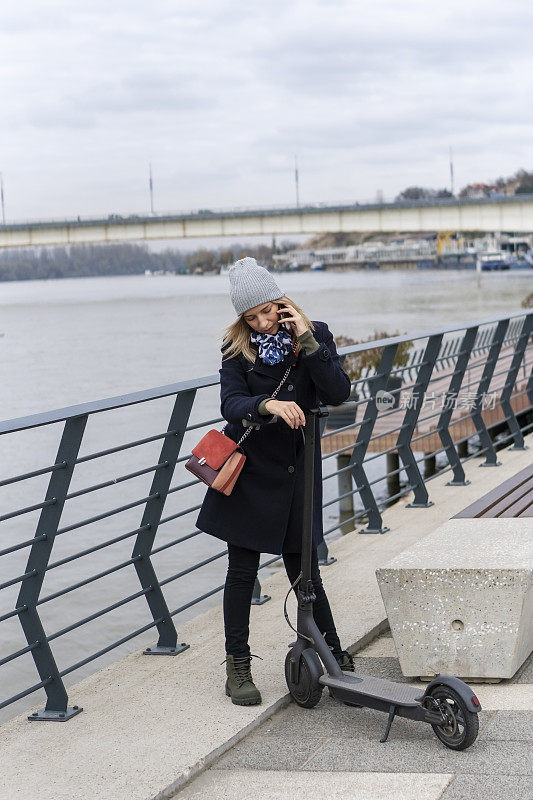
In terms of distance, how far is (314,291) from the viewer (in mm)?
105125

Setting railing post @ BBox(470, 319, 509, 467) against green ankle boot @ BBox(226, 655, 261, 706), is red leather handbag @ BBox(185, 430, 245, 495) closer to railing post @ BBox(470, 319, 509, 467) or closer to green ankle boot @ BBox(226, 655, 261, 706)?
green ankle boot @ BBox(226, 655, 261, 706)

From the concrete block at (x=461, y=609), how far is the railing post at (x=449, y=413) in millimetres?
4416

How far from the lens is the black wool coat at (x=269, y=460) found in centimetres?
430

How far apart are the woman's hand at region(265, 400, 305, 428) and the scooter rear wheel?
0.99 meters

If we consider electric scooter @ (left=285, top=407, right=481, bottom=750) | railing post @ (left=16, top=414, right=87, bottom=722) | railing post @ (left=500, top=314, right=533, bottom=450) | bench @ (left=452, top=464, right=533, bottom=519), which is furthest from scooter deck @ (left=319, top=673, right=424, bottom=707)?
railing post @ (left=500, top=314, right=533, bottom=450)

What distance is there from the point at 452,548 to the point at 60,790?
1827mm

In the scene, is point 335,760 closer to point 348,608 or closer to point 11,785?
point 11,785

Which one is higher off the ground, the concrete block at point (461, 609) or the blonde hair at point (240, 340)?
the blonde hair at point (240, 340)

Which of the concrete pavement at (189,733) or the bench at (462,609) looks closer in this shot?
the concrete pavement at (189,733)

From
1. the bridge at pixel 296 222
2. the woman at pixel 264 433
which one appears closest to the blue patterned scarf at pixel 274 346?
the woman at pixel 264 433

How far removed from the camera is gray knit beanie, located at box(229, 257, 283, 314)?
13.7ft

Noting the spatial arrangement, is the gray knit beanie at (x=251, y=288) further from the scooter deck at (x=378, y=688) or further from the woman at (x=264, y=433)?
the scooter deck at (x=378, y=688)

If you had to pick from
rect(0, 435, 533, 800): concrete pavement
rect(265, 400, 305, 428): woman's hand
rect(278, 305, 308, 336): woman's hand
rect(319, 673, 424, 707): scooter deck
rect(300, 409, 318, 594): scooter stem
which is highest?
rect(278, 305, 308, 336): woman's hand

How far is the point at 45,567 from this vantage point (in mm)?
4535
